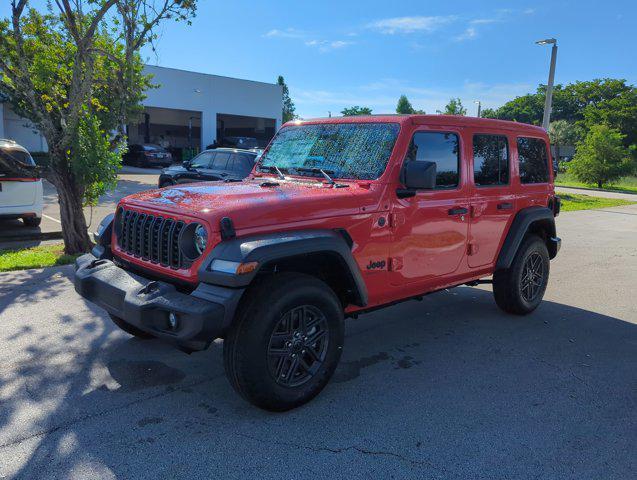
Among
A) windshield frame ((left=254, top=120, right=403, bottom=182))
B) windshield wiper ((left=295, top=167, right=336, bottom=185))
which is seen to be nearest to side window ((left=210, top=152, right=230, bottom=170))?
windshield frame ((left=254, top=120, right=403, bottom=182))

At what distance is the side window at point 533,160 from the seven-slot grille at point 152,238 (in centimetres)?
353

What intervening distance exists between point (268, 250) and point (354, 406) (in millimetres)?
1249

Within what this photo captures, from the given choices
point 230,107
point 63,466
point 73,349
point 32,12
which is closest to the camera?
point 63,466

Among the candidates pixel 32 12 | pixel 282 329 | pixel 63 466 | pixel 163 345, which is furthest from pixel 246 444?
pixel 32 12

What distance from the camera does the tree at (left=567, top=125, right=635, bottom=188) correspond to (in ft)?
91.7

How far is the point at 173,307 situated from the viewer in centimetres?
278

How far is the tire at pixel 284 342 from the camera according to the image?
2891mm

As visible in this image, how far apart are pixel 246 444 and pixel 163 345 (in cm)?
169

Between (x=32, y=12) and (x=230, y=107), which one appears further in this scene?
(x=230, y=107)

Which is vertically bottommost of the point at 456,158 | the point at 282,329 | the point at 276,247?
the point at 282,329

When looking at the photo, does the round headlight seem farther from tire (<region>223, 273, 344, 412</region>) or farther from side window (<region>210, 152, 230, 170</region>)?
side window (<region>210, 152, 230, 170</region>)

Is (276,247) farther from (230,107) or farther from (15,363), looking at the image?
(230,107)

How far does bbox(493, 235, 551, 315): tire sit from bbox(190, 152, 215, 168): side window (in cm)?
801

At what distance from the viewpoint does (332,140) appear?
4164 mm
